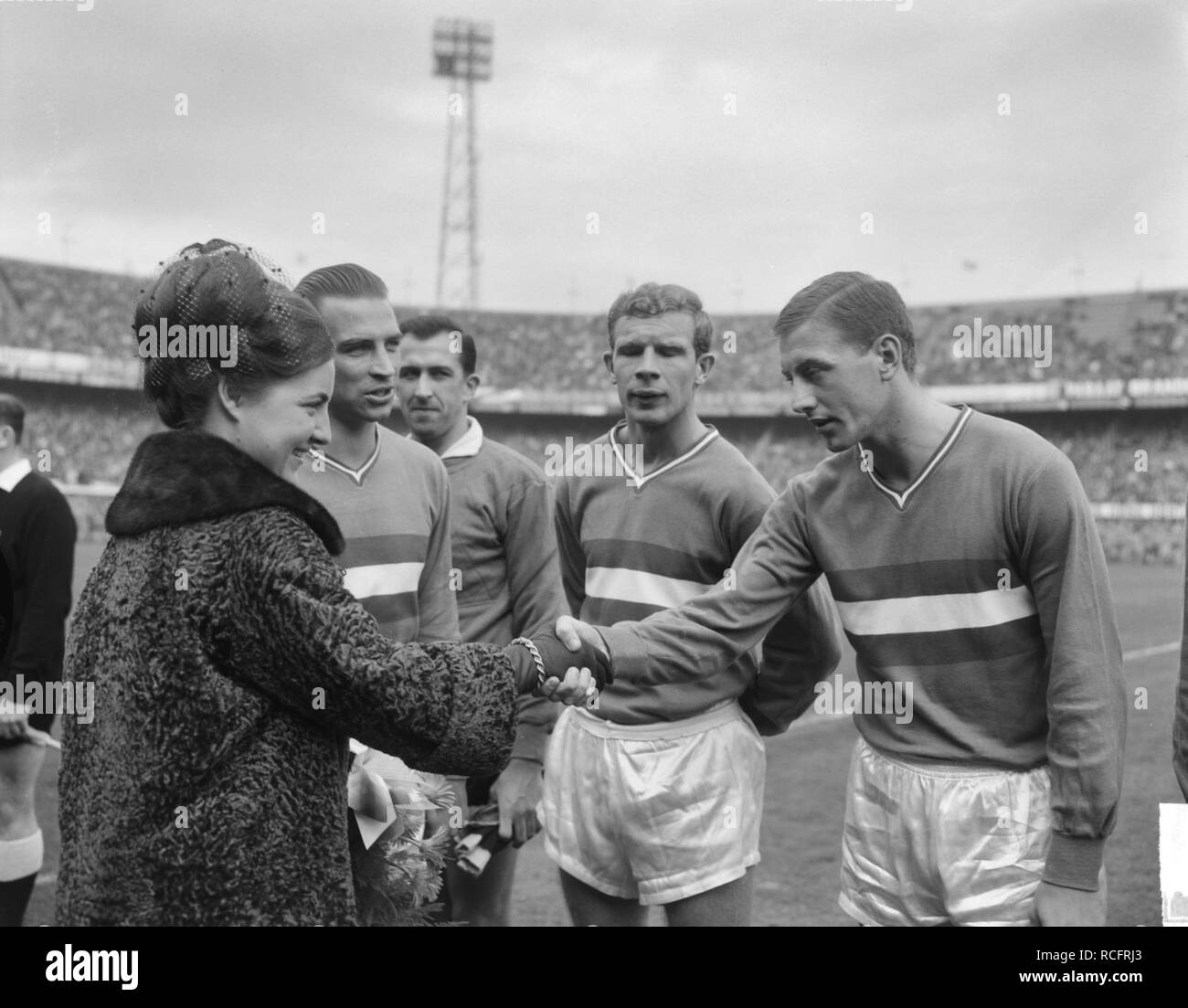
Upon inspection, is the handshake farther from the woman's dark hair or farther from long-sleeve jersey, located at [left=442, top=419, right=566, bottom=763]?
long-sleeve jersey, located at [left=442, top=419, right=566, bottom=763]

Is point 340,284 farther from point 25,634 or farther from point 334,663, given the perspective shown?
point 25,634

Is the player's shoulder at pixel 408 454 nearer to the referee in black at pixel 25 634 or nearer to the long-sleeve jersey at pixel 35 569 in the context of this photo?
A: the referee in black at pixel 25 634

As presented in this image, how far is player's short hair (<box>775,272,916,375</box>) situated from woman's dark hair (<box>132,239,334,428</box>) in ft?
3.61

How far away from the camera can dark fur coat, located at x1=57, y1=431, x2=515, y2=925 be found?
1.75 metres

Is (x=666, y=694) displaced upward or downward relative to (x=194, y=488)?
downward

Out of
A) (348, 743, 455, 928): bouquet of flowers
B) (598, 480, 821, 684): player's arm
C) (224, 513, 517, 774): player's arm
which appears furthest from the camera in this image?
(598, 480, 821, 684): player's arm

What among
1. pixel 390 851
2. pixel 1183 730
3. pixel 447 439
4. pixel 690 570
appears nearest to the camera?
pixel 390 851

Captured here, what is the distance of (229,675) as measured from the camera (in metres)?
1.77

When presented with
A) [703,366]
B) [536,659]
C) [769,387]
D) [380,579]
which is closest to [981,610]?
[536,659]

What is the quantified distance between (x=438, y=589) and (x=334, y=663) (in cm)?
158

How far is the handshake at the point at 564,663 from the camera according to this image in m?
2.17

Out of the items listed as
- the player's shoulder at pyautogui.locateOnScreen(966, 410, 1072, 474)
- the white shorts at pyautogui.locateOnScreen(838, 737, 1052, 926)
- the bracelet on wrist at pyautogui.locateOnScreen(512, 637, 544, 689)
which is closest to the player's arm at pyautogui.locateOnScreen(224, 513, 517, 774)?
the bracelet on wrist at pyautogui.locateOnScreen(512, 637, 544, 689)

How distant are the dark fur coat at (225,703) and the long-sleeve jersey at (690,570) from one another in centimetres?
136
